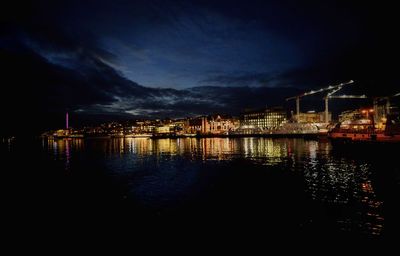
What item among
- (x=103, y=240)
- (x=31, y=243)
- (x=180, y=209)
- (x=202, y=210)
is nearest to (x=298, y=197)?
(x=202, y=210)

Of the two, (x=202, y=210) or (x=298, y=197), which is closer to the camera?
(x=202, y=210)

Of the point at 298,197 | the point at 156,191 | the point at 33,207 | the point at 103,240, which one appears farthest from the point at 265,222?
the point at 33,207

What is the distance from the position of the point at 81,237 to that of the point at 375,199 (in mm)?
14342

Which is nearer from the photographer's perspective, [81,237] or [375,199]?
[81,237]

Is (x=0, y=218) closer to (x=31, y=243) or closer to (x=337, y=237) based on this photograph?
(x=31, y=243)

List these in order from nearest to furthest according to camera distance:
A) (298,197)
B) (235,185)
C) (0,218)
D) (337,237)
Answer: (337,237) < (0,218) < (298,197) < (235,185)

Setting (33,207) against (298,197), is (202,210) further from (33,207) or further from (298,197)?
(33,207)

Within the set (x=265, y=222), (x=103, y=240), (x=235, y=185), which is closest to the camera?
(x=103, y=240)

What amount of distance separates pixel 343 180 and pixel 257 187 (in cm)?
657

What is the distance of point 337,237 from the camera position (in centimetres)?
783

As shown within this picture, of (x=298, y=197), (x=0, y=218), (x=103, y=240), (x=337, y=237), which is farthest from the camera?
(x=298, y=197)

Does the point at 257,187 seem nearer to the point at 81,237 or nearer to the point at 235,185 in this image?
the point at 235,185

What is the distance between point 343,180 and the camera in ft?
51.6

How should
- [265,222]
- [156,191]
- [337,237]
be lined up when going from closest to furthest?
[337,237] → [265,222] → [156,191]
